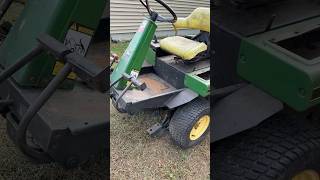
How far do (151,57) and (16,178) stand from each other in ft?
4.90

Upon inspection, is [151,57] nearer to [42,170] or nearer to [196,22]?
[196,22]

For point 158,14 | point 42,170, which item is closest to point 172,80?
point 158,14

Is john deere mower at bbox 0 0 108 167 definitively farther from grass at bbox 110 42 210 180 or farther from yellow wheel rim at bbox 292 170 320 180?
yellow wheel rim at bbox 292 170 320 180

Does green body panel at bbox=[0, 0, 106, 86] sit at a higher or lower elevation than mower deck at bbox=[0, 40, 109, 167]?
higher

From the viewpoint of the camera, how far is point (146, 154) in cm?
219

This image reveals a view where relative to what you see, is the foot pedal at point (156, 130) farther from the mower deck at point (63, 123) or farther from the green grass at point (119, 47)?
the mower deck at point (63, 123)

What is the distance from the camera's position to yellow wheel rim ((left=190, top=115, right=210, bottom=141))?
275cm

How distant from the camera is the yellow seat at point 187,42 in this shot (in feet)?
9.52

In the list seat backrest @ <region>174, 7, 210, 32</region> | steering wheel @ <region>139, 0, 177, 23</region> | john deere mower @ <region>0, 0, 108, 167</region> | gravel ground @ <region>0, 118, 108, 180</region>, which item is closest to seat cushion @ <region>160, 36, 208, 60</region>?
seat backrest @ <region>174, 7, 210, 32</region>

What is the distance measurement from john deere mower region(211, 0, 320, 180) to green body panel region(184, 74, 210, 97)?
103cm

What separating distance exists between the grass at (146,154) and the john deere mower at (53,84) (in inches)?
5.0

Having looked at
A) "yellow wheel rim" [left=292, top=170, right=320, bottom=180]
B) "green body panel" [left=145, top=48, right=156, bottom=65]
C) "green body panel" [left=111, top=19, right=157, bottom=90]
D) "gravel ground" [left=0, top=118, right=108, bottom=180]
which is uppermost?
"green body panel" [left=111, top=19, right=157, bottom=90]

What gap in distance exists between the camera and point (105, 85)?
1369 millimetres

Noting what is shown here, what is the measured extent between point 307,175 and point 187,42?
5.40ft
